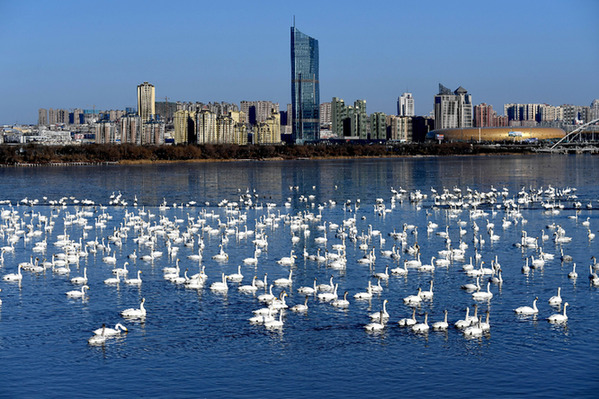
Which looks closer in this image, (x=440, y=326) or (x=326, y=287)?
(x=440, y=326)

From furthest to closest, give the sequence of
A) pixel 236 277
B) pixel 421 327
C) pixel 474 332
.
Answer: pixel 236 277 → pixel 421 327 → pixel 474 332

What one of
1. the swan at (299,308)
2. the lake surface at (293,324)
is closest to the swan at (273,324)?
the lake surface at (293,324)

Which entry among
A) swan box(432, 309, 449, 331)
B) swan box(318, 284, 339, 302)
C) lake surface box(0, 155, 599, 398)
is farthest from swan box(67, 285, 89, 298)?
swan box(432, 309, 449, 331)

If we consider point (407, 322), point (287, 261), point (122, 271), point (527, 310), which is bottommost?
point (407, 322)

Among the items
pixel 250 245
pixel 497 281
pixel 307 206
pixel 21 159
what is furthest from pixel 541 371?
pixel 21 159

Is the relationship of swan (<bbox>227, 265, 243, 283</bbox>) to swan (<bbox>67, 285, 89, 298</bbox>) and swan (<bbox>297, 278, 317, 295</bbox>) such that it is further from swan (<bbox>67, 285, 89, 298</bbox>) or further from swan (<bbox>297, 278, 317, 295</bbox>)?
swan (<bbox>67, 285, 89, 298</bbox>)

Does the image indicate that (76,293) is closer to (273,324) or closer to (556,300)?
(273,324)

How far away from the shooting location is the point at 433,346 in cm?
2314

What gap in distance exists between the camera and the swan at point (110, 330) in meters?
24.0

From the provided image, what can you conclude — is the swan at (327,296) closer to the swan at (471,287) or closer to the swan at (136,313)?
the swan at (471,287)

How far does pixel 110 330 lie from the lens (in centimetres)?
2444

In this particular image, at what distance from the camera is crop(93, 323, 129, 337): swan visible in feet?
78.9

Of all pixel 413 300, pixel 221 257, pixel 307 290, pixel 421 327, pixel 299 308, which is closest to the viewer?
pixel 421 327

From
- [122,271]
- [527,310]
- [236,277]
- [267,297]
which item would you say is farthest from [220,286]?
[527,310]
